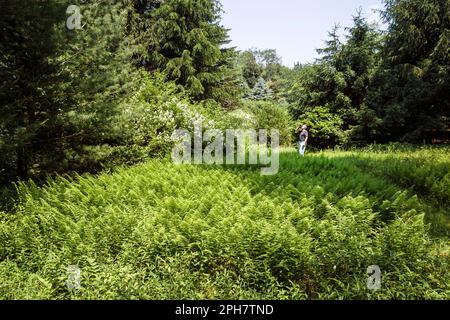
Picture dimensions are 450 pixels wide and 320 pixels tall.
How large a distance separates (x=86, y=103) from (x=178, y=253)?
7045mm

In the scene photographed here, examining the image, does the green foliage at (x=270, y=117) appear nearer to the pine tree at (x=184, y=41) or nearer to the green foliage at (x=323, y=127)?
the green foliage at (x=323, y=127)

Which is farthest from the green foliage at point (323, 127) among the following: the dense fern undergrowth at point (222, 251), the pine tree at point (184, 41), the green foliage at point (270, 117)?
the dense fern undergrowth at point (222, 251)

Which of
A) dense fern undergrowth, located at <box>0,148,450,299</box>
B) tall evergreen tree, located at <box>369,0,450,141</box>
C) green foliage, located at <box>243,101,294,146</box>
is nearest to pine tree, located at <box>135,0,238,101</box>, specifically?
green foliage, located at <box>243,101,294,146</box>

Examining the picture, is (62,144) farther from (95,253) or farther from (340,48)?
(340,48)

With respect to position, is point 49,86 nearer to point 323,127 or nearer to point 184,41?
point 184,41

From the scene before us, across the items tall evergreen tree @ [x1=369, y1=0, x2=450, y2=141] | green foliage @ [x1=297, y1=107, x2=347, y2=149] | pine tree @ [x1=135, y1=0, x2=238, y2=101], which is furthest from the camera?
pine tree @ [x1=135, y1=0, x2=238, y2=101]

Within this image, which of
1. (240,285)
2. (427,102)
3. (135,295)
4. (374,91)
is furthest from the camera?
(374,91)

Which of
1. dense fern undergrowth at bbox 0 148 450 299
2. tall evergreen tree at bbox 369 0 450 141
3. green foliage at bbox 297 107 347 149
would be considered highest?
tall evergreen tree at bbox 369 0 450 141

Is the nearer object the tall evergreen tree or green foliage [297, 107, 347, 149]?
the tall evergreen tree

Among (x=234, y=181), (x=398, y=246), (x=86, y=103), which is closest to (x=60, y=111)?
(x=86, y=103)

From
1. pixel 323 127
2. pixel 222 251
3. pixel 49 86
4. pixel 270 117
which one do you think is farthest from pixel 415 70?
pixel 49 86

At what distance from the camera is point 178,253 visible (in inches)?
216

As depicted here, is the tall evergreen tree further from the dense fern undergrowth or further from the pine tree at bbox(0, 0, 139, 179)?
the pine tree at bbox(0, 0, 139, 179)

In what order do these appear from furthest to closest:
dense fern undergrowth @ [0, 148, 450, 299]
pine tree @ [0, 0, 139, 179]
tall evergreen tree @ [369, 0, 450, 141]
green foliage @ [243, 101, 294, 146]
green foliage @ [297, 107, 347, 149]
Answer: green foliage @ [243, 101, 294, 146] → green foliage @ [297, 107, 347, 149] → tall evergreen tree @ [369, 0, 450, 141] → pine tree @ [0, 0, 139, 179] → dense fern undergrowth @ [0, 148, 450, 299]
